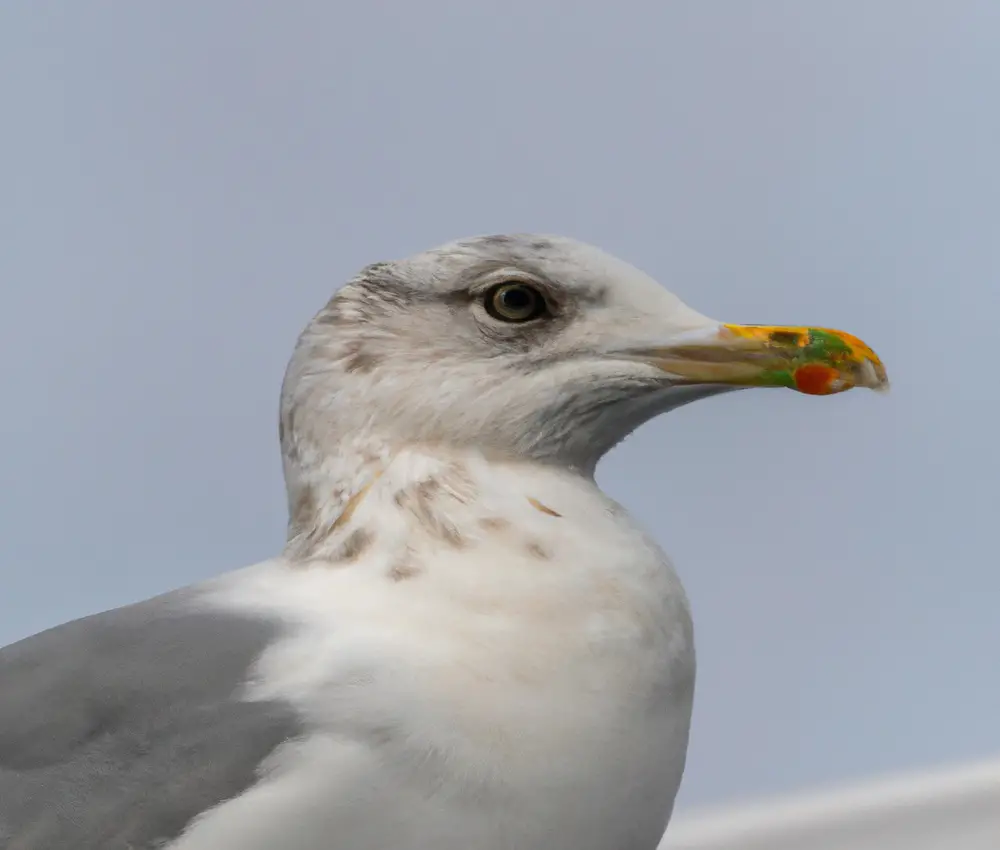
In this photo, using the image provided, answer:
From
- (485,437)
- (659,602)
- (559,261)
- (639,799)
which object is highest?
(559,261)

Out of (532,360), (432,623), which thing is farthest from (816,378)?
(432,623)

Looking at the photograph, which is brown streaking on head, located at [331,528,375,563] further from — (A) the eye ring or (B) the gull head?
(A) the eye ring

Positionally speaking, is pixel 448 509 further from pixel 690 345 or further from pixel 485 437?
pixel 690 345

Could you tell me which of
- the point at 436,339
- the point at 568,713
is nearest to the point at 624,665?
the point at 568,713

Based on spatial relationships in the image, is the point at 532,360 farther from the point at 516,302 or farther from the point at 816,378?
the point at 816,378

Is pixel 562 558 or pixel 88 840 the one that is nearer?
pixel 88 840

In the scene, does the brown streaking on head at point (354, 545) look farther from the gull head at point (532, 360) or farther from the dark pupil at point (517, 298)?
the dark pupil at point (517, 298)

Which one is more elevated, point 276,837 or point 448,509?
point 448,509

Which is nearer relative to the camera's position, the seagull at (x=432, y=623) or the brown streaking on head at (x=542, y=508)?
the seagull at (x=432, y=623)

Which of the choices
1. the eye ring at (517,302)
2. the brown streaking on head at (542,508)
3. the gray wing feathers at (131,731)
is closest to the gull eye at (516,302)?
the eye ring at (517,302)
